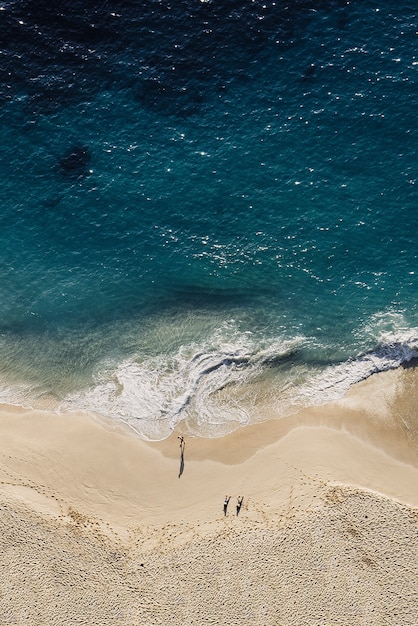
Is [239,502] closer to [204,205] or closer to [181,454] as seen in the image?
[181,454]

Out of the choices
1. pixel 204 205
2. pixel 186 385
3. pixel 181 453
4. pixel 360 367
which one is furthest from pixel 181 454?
pixel 204 205

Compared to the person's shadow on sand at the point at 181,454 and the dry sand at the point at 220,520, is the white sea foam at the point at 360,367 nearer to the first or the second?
the dry sand at the point at 220,520

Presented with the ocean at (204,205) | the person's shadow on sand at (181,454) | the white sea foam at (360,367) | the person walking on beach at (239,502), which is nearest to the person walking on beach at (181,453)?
the person's shadow on sand at (181,454)

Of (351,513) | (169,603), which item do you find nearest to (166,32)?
(351,513)

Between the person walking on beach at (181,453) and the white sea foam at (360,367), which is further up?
the white sea foam at (360,367)

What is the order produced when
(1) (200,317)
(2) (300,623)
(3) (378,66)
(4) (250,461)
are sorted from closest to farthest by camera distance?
(2) (300,623) → (4) (250,461) → (1) (200,317) → (3) (378,66)

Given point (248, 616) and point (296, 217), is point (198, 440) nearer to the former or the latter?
point (248, 616)
